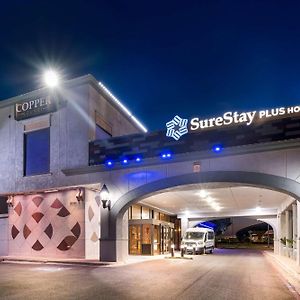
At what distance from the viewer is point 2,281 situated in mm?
13414

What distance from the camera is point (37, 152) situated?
2533 centimetres

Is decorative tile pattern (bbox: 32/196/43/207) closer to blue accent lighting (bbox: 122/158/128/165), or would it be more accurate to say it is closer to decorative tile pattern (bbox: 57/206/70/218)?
decorative tile pattern (bbox: 57/206/70/218)

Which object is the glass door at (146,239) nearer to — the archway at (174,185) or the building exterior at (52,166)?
the building exterior at (52,166)

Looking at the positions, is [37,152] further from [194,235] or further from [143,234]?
[194,235]

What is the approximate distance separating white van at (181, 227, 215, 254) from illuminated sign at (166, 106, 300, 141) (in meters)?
16.0

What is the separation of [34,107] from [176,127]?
1038 cm

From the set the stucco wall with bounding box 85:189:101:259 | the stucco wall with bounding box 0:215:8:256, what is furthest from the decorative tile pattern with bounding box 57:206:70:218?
the stucco wall with bounding box 0:215:8:256

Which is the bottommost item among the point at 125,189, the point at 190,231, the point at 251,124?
the point at 190,231

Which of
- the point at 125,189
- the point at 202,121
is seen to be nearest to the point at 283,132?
the point at 202,121

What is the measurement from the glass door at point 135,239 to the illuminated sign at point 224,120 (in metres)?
13.0

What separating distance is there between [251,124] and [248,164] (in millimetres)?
1857

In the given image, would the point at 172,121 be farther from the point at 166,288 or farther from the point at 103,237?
the point at 166,288

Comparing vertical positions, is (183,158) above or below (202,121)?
below

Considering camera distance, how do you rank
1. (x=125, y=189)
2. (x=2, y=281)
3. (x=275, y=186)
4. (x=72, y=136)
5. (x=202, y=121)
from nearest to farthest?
(x=2, y=281) < (x=275, y=186) < (x=202, y=121) < (x=125, y=189) < (x=72, y=136)
